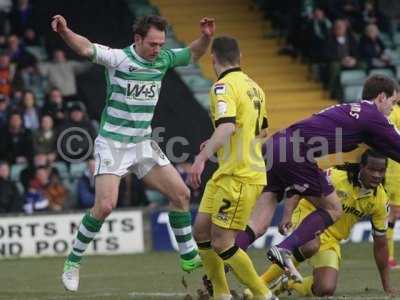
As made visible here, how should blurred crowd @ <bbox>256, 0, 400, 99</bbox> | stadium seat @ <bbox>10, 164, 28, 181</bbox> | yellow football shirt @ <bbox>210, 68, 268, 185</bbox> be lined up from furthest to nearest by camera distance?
blurred crowd @ <bbox>256, 0, 400, 99</bbox> → stadium seat @ <bbox>10, 164, 28, 181</bbox> → yellow football shirt @ <bbox>210, 68, 268, 185</bbox>

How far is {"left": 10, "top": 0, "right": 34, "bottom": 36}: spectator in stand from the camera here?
67.7ft

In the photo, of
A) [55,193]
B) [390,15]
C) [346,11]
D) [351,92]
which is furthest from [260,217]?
[390,15]

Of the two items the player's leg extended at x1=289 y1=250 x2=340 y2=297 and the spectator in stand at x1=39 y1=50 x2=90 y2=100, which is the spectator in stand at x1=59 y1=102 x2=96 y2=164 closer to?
the spectator in stand at x1=39 y1=50 x2=90 y2=100

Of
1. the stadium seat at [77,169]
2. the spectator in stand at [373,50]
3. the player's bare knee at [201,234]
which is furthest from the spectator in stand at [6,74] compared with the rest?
the player's bare knee at [201,234]

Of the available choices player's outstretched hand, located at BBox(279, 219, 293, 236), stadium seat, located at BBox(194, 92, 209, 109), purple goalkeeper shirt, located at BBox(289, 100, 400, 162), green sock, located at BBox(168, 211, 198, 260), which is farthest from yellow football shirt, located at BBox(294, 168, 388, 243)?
stadium seat, located at BBox(194, 92, 209, 109)

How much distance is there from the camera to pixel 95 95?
20047mm

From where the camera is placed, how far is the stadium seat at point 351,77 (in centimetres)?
2162

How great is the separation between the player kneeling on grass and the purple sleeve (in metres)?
0.35

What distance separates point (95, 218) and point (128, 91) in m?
1.09

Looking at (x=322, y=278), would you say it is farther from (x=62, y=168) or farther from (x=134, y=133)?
(x=62, y=168)

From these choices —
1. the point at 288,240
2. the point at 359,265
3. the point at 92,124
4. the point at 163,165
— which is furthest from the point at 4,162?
the point at 288,240

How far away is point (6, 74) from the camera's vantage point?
19.6 metres

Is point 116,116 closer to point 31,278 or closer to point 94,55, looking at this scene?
point 94,55

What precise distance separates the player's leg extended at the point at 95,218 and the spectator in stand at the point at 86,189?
6886 mm
